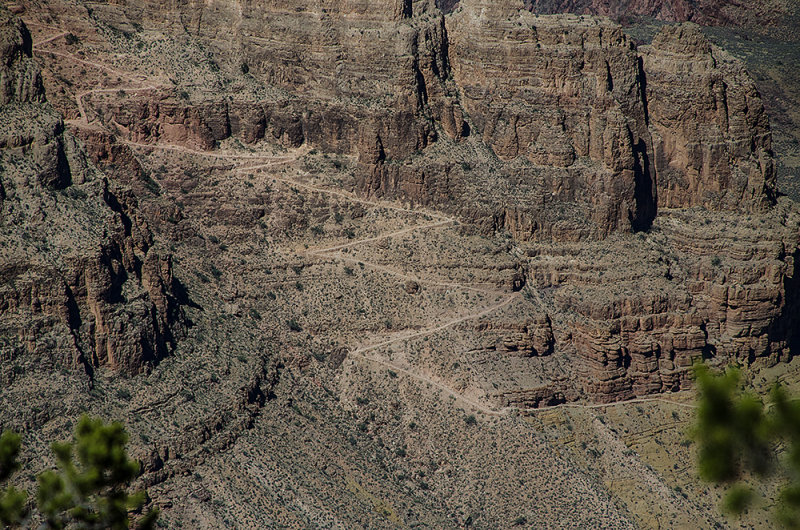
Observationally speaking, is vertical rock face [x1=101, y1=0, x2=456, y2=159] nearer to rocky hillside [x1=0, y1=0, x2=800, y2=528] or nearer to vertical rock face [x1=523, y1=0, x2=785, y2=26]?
rocky hillside [x1=0, y1=0, x2=800, y2=528]

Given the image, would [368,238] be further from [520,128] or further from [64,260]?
[64,260]

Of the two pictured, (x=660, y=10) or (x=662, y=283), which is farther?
(x=660, y=10)

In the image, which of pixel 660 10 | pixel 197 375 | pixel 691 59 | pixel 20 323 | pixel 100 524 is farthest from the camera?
pixel 660 10

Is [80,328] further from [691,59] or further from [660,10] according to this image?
[660,10]

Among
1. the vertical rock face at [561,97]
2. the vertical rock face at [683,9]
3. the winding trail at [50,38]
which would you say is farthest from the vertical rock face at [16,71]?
the vertical rock face at [683,9]

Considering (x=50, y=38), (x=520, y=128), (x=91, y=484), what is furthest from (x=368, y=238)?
(x=91, y=484)

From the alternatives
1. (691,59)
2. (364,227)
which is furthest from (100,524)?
(691,59)

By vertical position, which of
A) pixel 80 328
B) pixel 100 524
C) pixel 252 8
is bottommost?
pixel 80 328
